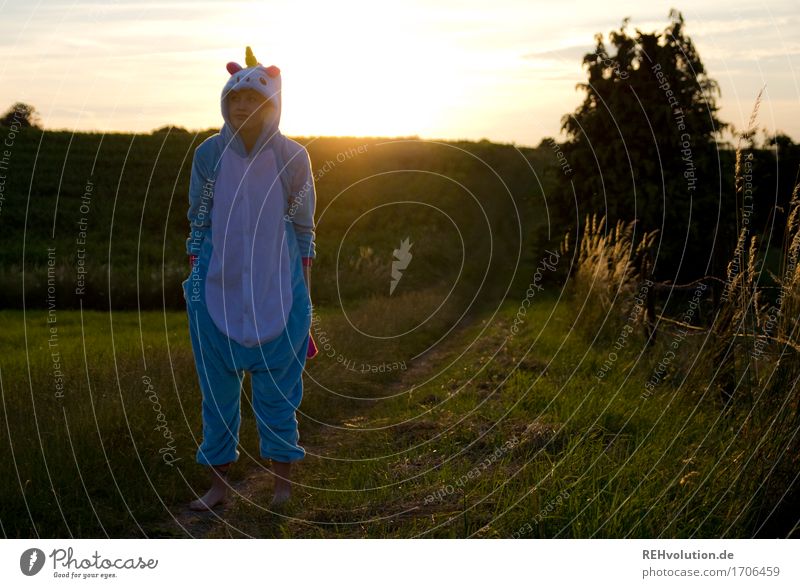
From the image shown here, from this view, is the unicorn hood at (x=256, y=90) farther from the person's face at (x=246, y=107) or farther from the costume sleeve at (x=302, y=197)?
the costume sleeve at (x=302, y=197)

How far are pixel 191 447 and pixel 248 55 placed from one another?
282 cm

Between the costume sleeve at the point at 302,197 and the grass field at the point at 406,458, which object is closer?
the grass field at the point at 406,458

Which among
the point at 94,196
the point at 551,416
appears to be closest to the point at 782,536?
the point at 551,416

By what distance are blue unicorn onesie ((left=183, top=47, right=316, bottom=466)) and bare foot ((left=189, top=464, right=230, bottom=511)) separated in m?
0.33

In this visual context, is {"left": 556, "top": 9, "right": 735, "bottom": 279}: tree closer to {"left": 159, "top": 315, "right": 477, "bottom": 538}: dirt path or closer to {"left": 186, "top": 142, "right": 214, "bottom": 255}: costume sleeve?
{"left": 159, "top": 315, "right": 477, "bottom": 538}: dirt path

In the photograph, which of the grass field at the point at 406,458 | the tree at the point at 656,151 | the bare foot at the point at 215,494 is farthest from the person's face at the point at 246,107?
the tree at the point at 656,151

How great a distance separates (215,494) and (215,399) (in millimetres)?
629

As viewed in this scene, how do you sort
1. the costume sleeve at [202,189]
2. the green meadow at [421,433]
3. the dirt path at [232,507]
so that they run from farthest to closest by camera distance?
the costume sleeve at [202,189] < the dirt path at [232,507] < the green meadow at [421,433]

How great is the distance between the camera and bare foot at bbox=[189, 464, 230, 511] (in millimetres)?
5613

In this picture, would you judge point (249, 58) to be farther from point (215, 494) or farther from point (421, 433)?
point (421, 433)

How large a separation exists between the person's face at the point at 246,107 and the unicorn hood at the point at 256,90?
3cm

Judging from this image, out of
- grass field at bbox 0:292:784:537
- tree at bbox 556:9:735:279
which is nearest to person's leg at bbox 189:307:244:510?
grass field at bbox 0:292:784:537

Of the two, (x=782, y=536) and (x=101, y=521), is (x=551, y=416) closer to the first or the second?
(x=782, y=536)

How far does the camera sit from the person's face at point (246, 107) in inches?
206
